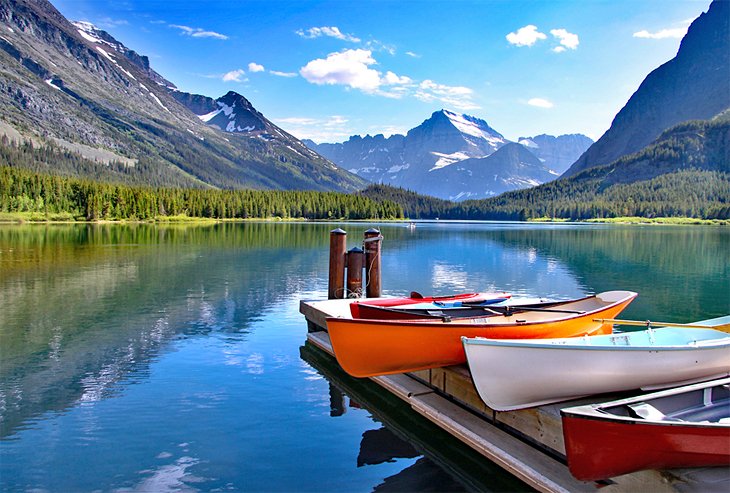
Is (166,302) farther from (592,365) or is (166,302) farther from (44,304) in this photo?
(592,365)

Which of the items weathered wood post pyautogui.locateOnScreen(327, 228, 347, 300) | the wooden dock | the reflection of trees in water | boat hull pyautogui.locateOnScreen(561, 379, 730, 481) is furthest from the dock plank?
the reflection of trees in water

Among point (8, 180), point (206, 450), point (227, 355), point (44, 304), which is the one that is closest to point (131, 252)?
point (44, 304)

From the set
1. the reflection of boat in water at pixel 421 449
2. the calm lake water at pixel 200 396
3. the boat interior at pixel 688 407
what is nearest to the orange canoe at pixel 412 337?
the reflection of boat in water at pixel 421 449

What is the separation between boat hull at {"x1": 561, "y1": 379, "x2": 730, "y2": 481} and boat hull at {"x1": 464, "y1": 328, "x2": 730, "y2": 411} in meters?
1.81

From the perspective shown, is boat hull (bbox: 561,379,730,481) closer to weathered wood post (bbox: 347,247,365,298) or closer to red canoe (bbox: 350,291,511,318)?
red canoe (bbox: 350,291,511,318)

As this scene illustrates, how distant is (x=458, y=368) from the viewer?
11.3m

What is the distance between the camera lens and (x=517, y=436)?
958 centimetres

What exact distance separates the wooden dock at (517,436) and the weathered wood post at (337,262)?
7.38 metres

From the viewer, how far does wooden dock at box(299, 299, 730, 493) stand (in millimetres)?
7641

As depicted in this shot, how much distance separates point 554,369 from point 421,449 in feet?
10.9

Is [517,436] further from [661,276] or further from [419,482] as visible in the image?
[661,276]

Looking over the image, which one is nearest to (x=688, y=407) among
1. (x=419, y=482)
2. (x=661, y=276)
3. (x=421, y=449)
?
(x=419, y=482)

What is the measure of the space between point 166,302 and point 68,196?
129 meters

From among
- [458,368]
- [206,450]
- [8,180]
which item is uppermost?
[8,180]
